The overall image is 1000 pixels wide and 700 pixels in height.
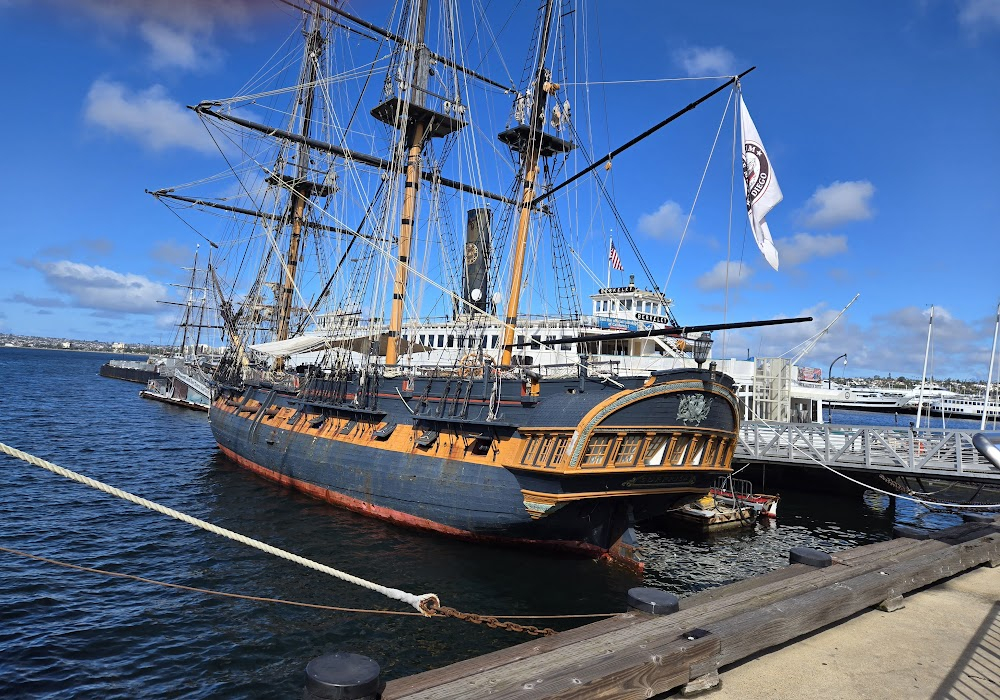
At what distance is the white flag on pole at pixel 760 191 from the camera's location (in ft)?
34.6

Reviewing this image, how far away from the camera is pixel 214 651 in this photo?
10.1 meters

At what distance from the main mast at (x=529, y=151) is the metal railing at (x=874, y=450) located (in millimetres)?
12790

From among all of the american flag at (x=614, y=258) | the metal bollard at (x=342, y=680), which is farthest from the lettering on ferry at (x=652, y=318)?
the metal bollard at (x=342, y=680)

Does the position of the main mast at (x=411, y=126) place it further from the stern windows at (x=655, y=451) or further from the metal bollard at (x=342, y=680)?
the metal bollard at (x=342, y=680)

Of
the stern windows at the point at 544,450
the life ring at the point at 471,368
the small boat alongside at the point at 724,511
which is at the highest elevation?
the life ring at the point at 471,368

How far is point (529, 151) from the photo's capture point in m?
20.6

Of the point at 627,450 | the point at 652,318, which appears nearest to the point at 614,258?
the point at 652,318

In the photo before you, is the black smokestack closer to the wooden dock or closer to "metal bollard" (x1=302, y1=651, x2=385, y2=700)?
the wooden dock

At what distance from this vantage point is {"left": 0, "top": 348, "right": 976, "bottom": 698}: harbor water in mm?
9656

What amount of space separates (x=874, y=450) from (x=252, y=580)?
2248cm

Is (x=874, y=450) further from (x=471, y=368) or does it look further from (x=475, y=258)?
(x=475, y=258)

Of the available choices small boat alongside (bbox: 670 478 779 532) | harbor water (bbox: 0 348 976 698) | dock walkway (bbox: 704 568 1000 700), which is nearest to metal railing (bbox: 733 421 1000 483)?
small boat alongside (bbox: 670 478 779 532)

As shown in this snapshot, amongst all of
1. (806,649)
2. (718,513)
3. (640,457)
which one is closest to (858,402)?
(718,513)

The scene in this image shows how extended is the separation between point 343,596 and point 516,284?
37.2 ft
